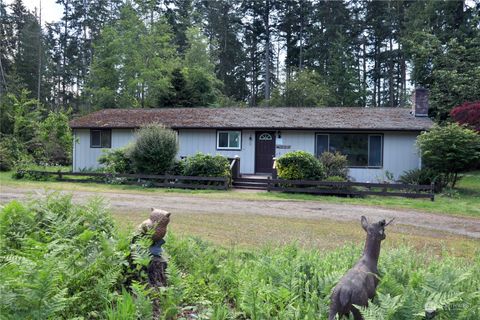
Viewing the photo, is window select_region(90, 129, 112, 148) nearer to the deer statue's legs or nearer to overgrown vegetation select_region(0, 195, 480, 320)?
overgrown vegetation select_region(0, 195, 480, 320)

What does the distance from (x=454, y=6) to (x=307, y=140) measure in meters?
24.5

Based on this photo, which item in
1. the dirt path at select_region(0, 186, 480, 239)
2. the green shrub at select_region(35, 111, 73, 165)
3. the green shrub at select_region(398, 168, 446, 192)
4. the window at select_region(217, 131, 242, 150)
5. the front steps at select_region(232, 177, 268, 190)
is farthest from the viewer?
the green shrub at select_region(35, 111, 73, 165)

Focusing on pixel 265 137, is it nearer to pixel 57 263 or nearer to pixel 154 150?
pixel 154 150

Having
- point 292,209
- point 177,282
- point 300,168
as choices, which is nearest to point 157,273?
point 177,282

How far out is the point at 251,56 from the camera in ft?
154

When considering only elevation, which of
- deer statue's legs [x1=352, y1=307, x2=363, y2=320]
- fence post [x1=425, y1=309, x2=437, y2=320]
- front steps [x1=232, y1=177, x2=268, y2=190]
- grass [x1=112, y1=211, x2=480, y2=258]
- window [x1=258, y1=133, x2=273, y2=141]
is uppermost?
window [x1=258, y1=133, x2=273, y2=141]

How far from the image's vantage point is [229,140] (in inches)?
867

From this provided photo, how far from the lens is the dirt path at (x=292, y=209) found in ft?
33.0

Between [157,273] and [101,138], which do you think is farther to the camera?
[101,138]

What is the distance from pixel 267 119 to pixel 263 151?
1853mm

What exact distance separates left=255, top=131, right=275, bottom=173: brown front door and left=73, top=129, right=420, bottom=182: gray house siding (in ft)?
0.74

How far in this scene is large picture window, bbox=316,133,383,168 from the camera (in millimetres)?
20375

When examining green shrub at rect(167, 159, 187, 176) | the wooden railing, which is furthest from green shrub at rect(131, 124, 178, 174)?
the wooden railing

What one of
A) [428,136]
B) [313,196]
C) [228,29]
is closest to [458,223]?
[313,196]
